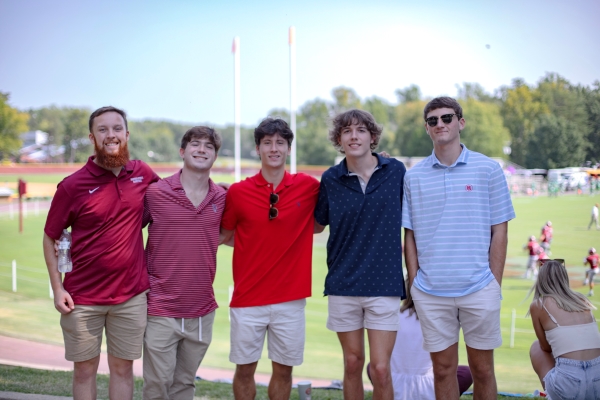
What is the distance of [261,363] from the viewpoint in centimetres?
1156

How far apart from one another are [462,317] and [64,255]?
7.17 ft

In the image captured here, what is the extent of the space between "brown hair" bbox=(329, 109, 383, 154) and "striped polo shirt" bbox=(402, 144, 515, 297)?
462 mm

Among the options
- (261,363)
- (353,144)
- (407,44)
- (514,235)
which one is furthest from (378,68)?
(353,144)

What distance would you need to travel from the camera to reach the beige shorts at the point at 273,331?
134 inches

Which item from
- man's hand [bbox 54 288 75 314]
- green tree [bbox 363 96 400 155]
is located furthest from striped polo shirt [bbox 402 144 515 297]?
green tree [bbox 363 96 400 155]

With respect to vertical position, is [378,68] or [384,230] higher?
[378,68]

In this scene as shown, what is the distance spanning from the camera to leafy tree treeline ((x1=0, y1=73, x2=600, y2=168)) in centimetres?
823

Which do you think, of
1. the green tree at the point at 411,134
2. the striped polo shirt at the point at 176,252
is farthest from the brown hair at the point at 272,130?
the green tree at the point at 411,134

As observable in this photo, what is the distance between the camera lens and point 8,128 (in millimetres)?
15469

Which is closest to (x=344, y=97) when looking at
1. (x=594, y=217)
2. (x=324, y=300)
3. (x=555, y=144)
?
(x=324, y=300)

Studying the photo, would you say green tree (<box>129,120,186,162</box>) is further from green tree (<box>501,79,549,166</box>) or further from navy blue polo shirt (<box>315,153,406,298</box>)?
navy blue polo shirt (<box>315,153,406,298</box>)

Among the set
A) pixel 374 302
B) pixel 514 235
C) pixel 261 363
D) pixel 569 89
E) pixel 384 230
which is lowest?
pixel 261 363

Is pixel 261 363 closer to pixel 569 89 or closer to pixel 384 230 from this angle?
pixel 569 89

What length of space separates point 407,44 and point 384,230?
2463 cm
